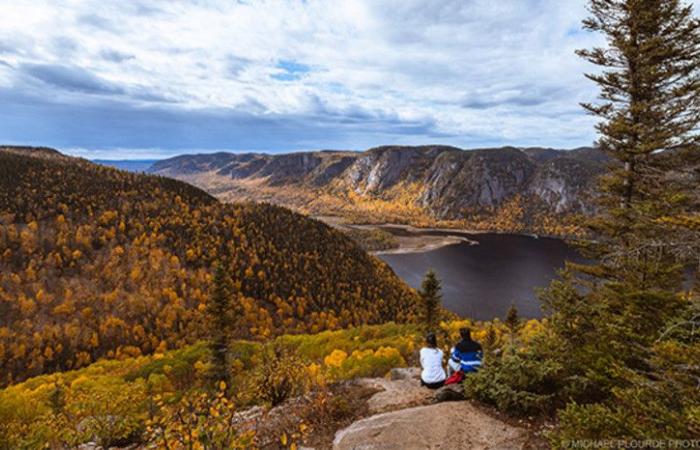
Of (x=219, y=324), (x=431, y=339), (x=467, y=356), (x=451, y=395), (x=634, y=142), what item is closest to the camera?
(x=451, y=395)

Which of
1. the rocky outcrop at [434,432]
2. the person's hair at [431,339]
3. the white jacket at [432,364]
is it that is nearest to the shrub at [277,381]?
the rocky outcrop at [434,432]

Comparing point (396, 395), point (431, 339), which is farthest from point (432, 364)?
point (396, 395)

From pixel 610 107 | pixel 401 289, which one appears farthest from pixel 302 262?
pixel 610 107

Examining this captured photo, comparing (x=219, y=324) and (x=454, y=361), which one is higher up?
(x=454, y=361)

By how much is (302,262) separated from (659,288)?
110792 millimetres

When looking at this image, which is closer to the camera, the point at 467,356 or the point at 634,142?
the point at 467,356

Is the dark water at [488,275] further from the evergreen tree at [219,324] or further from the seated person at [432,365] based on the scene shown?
the seated person at [432,365]

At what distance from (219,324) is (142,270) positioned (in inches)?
3196

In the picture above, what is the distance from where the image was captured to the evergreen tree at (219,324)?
2870 cm

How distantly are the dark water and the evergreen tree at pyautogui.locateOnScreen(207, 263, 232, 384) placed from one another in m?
83.1

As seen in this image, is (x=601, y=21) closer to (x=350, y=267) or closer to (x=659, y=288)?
(x=659, y=288)

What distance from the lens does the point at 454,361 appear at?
499 inches

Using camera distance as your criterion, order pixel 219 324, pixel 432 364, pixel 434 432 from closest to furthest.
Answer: pixel 434 432 → pixel 432 364 → pixel 219 324

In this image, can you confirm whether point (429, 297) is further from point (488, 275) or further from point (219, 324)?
point (488, 275)
